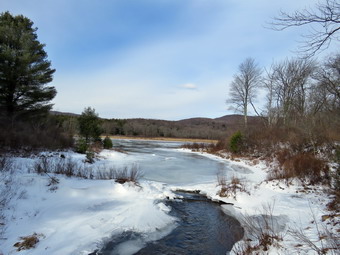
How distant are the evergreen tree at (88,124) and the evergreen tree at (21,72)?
3.18 metres

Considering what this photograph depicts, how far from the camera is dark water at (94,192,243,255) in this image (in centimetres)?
482

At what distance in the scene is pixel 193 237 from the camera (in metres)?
5.53

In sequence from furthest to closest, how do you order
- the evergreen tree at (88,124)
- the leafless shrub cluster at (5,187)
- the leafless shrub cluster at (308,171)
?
1. the evergreen tree at (88,124)
2. the leafless shrub cluster at (308,171)
3. the leafless shrub cluster at (5,187)

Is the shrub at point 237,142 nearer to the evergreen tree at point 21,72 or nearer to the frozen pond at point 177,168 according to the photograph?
the frozen pond at point 177,168

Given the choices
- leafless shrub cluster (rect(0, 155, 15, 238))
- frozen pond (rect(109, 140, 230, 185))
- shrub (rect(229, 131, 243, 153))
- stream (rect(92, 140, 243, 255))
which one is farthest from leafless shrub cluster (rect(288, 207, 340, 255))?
shrub (rect(229, 131, 243, 153))

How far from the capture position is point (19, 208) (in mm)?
5637

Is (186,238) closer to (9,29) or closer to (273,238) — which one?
(273,238)

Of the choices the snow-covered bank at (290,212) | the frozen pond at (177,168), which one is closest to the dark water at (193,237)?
the snow-covered bank at (290,212)

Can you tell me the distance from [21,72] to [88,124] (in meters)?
6.98

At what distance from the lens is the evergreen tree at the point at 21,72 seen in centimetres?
1706

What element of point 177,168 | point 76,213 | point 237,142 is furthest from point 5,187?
point 237,142

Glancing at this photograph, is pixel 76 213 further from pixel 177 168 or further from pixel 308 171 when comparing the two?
pixel 177 168

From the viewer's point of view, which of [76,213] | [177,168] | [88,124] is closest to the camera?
[76,213]

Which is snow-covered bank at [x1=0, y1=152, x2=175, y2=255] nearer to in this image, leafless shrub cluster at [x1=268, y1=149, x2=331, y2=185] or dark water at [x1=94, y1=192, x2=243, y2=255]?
dark water at [x1=94, y1=192, x2=243, y2=255]
